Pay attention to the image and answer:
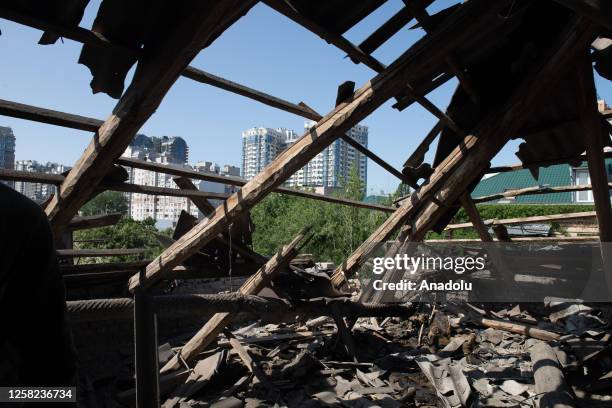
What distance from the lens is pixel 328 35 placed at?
2852 mm

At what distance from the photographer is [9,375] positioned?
101 cm

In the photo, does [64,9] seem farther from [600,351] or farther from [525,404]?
[600,351]

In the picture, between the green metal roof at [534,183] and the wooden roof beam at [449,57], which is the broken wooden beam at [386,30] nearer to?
the wooden roof beam at [449,57]

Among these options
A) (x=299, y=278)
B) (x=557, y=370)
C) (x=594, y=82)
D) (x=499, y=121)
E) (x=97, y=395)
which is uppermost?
(x=594, y=82)

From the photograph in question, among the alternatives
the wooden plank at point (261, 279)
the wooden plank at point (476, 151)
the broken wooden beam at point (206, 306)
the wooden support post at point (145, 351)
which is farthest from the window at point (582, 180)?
the wooden support post at point (145, 351)

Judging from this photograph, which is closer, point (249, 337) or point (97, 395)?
point (97, 395)

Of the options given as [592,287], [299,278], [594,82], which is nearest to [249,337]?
[299,278]

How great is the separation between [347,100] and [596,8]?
6.41 feet

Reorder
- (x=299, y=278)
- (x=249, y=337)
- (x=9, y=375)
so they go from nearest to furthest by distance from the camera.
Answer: (x=9, y=375) < (x=299, y=278) < (x=249, y=337)

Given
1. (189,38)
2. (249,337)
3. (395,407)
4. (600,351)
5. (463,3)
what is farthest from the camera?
(249,337)

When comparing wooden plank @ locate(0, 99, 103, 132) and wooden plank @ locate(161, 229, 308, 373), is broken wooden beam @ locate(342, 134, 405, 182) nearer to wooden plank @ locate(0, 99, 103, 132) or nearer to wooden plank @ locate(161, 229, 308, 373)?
wooden plank @ locate(161, 229, 308, 373)

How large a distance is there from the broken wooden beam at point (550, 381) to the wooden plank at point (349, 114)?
300 centimetres

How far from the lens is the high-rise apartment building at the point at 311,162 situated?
5402 cm

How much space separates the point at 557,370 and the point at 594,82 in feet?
9.74
